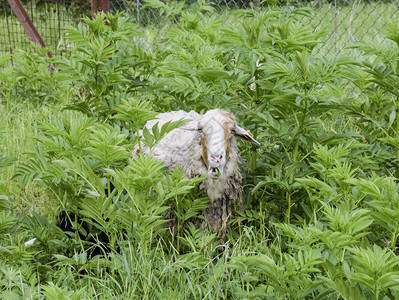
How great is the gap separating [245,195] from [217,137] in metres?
0.57

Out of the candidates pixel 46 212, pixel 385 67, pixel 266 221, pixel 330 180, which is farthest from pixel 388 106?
pixel 46 212

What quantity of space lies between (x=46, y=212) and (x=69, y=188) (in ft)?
3.66

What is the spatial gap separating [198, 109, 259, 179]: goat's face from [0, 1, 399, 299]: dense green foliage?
0.49 ft

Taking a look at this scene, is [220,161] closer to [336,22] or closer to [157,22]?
[336,22]

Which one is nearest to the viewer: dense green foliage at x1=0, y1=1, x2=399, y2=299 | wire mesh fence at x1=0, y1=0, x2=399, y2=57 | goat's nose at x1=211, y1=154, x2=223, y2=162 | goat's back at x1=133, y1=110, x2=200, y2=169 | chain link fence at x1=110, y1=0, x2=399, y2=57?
dense green foliage at x1=0, y1=1, x2=399, y2=299

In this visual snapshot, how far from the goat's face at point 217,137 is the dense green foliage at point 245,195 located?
0.49 ft

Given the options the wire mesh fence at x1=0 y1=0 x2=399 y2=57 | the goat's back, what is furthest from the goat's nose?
the wire mesh fence at x1=0 y1=0 x2=399 y2=57

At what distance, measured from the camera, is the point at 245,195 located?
2990 millimetres

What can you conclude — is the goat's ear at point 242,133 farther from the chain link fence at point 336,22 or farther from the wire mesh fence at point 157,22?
the chain link fence at point 336,22

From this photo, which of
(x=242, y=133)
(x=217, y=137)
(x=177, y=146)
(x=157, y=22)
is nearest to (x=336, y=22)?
(x=157, y=22)

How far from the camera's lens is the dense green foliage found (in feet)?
6.61

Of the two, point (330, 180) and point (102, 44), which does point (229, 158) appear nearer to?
point (330, 180)

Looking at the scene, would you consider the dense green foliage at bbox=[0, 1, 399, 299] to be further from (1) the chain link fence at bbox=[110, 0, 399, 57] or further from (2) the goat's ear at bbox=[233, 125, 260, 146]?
(1) the chain link fence at bbox=[110, 0, 399, 57]

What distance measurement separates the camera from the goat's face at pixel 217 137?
2543 mm
